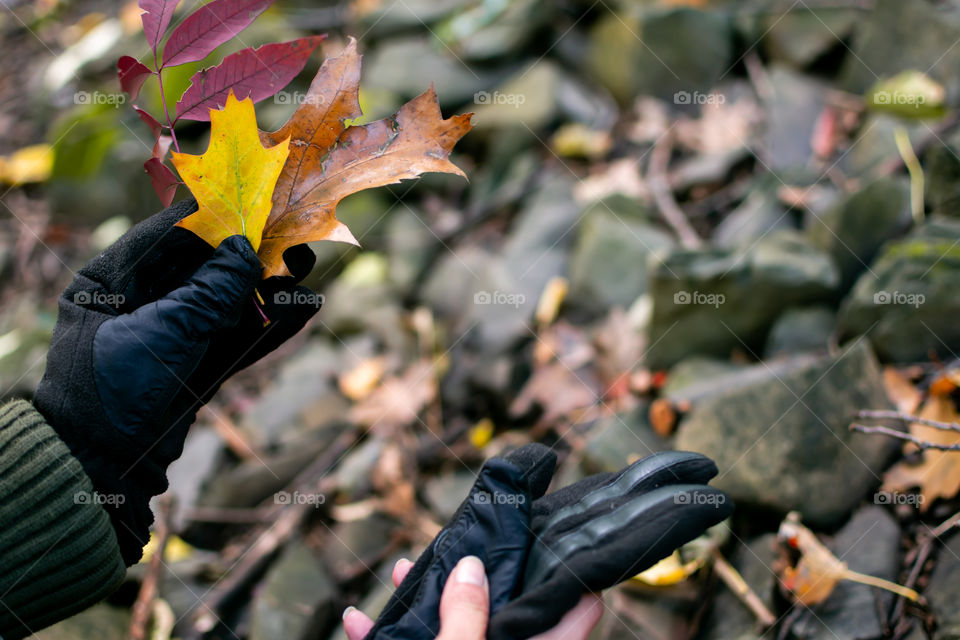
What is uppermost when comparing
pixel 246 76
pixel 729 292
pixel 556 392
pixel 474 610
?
pixel 246 76

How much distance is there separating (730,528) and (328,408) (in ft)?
6.06

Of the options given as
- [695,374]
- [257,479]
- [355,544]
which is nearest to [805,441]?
[695,374]

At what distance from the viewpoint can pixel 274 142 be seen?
4.88 ft

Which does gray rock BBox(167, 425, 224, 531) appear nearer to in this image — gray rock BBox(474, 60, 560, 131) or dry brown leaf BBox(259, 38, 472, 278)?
dry brown leaf BBox(259, 38, 472, 278)

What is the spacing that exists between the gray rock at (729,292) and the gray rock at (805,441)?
16.4 inches

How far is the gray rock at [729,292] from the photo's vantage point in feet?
7.79

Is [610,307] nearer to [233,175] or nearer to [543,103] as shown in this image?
[543,103]

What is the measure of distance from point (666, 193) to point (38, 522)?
2790mm

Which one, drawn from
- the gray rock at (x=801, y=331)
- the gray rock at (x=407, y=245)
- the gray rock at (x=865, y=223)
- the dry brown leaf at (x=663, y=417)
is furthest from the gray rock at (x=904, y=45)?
the gray rock at (x=407, y=245)

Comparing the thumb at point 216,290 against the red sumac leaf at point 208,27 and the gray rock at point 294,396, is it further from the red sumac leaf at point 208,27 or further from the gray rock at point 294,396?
the gray rock at point 294,396

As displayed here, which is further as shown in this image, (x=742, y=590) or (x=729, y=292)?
(x=729, y=292)

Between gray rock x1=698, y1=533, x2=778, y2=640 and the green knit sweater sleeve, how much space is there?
5.10 ft

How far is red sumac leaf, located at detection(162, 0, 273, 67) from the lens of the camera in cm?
133

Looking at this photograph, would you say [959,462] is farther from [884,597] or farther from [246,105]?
[246,105]
